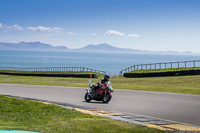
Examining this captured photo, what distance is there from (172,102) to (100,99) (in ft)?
11.6

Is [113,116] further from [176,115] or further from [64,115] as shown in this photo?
[176,115]

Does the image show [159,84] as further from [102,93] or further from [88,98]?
[102,93]

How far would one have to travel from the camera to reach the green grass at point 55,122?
8.16m

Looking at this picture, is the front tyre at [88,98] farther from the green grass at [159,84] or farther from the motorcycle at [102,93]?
the green grass at [159,84]

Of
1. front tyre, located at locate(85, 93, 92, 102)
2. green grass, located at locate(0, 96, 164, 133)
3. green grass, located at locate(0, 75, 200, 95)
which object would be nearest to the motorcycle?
front tyre, located at locate(85, 93, 92, 102)

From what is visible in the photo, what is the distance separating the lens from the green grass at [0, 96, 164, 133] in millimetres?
8156

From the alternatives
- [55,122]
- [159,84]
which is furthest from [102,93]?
[159,84]

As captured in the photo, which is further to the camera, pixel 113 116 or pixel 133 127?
pixel 113 116

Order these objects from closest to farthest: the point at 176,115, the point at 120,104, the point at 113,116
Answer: the point at 113,116
the point at 176,115
the point at 120,104

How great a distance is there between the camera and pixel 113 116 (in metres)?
10.5

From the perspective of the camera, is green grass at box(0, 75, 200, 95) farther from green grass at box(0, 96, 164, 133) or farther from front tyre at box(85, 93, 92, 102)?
green grass at box(0, 96, 164, 133)

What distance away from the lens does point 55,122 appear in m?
9.16

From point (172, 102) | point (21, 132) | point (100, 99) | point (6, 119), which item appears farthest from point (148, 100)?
point (21, 132)

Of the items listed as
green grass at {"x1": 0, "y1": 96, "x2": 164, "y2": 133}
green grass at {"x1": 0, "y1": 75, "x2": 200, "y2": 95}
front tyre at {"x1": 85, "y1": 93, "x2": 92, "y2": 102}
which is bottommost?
green grass at {"x1": 0, "y1": 96, "x2": 164, "y2": 133}
